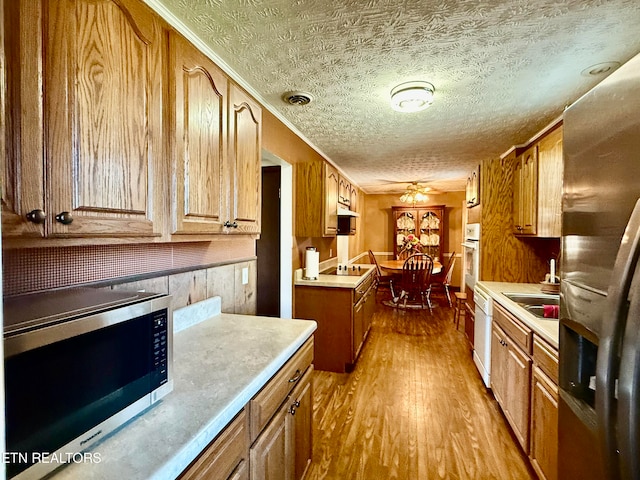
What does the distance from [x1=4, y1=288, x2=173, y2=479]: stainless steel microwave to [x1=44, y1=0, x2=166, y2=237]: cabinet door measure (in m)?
0.22

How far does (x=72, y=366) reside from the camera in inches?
27.1

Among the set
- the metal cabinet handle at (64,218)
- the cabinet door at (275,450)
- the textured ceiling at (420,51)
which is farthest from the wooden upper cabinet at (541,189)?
the metal cabinet handle at (64,218)

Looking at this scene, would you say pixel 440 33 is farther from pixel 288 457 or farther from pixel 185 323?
pixel 288 457

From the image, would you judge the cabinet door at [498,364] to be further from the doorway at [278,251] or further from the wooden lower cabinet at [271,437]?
the doorway at [278,251]

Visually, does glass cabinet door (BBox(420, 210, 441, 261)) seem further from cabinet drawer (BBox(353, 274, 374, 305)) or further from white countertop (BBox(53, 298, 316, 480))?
white countertop (BBox(53, 298, 316, 480))

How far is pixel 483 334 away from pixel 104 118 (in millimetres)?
2962

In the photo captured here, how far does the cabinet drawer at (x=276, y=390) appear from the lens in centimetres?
106

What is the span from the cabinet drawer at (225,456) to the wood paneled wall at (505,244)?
9.26 ft

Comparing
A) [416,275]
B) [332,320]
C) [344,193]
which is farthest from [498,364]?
[416,275]

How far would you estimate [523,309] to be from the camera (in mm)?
1923

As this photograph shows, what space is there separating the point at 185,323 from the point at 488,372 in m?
2.42

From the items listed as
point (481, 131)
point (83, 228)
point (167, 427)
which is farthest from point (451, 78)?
point (167, 427)

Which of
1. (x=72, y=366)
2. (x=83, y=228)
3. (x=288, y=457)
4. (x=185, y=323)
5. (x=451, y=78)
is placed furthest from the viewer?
(x=451, y=78)

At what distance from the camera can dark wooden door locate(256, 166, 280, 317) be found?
3.02 m
